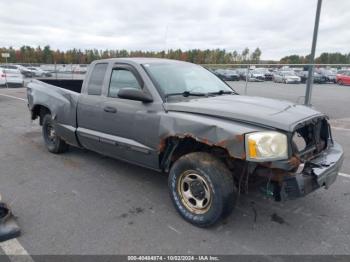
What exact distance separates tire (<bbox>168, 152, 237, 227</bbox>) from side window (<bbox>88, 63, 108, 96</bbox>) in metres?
1.94

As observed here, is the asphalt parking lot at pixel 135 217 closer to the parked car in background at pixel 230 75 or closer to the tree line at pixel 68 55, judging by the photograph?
the parked car in background at pixel 230 75

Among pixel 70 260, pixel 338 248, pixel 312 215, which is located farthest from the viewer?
pixel 312 215

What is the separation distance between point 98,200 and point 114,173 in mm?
962

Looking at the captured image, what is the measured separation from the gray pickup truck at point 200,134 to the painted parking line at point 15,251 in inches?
61.2

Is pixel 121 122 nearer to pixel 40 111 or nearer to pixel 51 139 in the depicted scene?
pixel 51 139

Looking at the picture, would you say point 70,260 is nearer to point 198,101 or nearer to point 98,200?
point 98,200

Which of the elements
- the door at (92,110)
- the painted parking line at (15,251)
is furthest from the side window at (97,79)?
the painted parking line at (15,251)

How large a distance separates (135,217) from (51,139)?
320cm

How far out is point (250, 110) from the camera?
3.30 meters

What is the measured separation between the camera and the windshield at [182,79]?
159 inches

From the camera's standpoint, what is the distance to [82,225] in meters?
3.39

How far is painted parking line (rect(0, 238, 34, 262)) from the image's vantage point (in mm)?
2814

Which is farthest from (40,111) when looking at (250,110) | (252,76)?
(252,76)

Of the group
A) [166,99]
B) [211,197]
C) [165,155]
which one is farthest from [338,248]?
[166,99]
